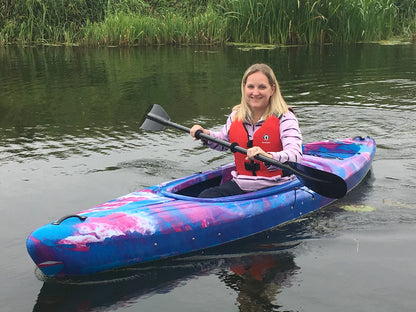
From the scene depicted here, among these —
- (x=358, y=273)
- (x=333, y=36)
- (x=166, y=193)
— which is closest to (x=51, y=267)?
(x=166, y=193)

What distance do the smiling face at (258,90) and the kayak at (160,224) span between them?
59 cm

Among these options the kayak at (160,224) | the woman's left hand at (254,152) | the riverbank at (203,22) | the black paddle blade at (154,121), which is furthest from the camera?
the riverbank at (203,22)

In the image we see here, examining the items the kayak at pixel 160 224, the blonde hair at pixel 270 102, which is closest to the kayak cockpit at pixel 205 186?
the kayak at pixel 160 224

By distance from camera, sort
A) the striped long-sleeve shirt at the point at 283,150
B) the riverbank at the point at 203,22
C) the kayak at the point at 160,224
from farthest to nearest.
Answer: the riverbank at the point at 203,22, the striped long-sleeve shirt at the point at 283,150, the kayak at the point at 160,224

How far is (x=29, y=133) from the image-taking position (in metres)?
6.81

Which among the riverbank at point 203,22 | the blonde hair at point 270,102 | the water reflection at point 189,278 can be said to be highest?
the riverbank at point 203,22

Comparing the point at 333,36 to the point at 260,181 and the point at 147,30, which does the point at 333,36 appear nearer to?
the point at 147,30

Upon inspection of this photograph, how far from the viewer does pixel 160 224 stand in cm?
347

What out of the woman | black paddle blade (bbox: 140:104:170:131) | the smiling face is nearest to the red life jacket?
the woman

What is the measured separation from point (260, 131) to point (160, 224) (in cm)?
101

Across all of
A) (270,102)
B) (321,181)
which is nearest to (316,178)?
(321,181)

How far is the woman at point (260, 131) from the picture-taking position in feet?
13.0

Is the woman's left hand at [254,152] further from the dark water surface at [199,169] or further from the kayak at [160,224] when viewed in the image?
the dark water surface at [199,169]

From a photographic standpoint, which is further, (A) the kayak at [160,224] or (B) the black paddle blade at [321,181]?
(B) the black paddle blade at [321,181]
